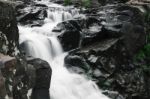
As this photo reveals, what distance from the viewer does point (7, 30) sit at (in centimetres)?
685

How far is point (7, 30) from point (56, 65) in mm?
4053

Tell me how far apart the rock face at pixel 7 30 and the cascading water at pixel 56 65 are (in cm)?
248

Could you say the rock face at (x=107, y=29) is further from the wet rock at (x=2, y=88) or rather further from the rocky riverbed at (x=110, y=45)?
the wet rock at (x=2, y=88)

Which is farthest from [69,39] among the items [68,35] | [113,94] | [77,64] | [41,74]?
[41,74]

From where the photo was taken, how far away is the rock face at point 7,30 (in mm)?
6660

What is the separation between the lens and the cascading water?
31.2 feet

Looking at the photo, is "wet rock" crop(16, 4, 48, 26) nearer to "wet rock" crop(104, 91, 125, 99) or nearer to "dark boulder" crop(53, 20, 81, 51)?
"dark boulder" crop(53, 20, 81, 51)

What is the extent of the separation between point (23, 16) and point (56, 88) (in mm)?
4930

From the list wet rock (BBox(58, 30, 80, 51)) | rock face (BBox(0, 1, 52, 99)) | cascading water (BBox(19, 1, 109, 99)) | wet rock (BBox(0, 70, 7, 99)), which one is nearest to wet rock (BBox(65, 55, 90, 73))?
cascading water (BBox(19, 1, 109, 99))

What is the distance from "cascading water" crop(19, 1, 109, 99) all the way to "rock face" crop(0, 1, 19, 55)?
2.48m

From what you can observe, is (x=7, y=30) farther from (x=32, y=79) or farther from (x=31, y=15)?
(x=31, y=15)

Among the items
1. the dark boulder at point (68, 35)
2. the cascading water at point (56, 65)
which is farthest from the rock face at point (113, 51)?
the cascading water at point (56, 65)

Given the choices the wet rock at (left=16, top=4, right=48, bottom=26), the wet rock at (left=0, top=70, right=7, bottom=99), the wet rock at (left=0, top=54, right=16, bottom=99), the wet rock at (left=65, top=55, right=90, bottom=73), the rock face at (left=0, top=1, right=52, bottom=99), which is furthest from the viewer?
the wet rock at (left=16, top=4, right=48, bottom=26)

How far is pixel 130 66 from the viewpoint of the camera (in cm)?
1184
